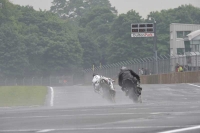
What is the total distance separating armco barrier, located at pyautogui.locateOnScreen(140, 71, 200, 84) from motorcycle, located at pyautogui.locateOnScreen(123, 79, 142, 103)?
64.1ft

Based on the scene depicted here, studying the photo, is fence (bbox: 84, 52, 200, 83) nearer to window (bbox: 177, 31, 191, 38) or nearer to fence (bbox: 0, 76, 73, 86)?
fence (bbox: 0, 76, 73, 86)

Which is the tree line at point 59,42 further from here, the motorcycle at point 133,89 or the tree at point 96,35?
the motorcycle at point 133,89

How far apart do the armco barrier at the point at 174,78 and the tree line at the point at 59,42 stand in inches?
1547

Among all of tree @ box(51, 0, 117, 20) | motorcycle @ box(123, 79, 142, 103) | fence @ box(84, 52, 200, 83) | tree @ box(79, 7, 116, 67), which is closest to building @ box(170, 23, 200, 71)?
fence @ box(84, 52, 200, 83)

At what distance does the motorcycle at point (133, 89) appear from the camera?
2323 cm

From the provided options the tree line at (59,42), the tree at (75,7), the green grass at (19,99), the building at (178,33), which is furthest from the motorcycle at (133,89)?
the tree at (75,7)

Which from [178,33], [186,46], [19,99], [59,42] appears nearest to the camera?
[19,99]

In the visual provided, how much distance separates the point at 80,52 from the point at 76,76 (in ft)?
41.4

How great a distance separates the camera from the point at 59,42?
9988 cm

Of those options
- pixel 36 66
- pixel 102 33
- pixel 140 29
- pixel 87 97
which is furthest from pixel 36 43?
pixel 87 97

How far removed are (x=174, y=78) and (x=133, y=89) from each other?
23.8m

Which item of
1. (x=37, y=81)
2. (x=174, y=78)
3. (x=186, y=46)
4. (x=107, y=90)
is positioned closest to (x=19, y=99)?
(x=107, y=90)

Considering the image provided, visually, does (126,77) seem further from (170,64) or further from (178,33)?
(178,33)

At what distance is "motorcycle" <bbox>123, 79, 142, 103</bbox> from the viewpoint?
76.2 feet
